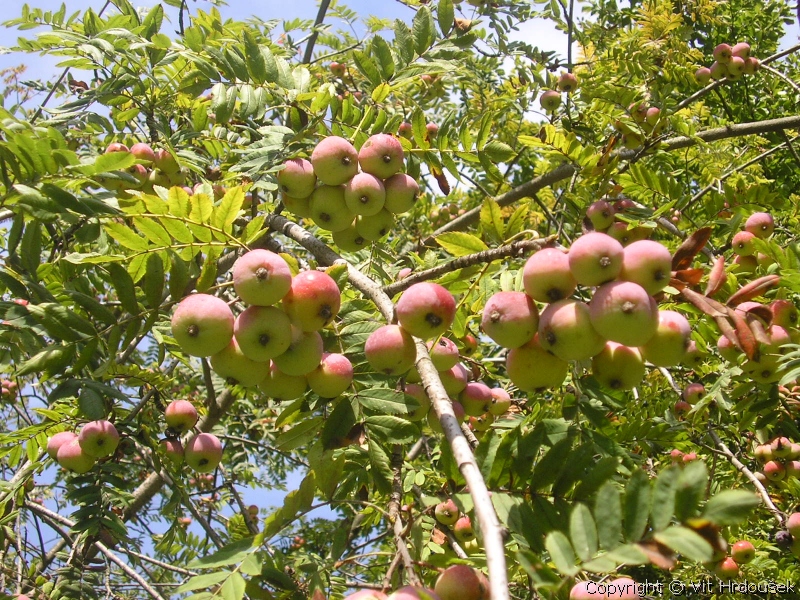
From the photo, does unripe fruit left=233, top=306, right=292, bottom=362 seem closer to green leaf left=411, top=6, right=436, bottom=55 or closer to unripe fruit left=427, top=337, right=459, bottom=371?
unripe fruit left=427, top=337, right=459, bottom=371

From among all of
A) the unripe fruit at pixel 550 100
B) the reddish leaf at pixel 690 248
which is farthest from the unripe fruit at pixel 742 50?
the reddish leaf at pixel 690 248

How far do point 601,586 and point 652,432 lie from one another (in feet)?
3.48

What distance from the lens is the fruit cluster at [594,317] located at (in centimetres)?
138

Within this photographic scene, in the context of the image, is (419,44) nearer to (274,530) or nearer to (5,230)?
(274,530)

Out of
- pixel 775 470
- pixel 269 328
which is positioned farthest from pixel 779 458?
pixel 269 328

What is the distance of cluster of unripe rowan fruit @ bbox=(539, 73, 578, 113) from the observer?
448cm

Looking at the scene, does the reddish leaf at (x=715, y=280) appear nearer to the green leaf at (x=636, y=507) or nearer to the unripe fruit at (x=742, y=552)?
the green leaf at (x=636, y=507)

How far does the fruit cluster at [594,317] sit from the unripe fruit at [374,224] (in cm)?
101

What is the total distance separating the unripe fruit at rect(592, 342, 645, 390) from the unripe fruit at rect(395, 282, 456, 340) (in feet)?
1.39

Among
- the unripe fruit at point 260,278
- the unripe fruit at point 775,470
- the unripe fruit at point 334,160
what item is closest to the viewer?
the unripe fruit at point 260,278

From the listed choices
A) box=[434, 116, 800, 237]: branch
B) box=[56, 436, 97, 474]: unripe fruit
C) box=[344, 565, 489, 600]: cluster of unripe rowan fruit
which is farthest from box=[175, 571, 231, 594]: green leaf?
box=[434, 116, 800, 237]: branch

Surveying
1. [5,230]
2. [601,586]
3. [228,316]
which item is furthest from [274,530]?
[5,230]

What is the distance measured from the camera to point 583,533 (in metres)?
1.16

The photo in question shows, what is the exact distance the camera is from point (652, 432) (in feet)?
7.58
